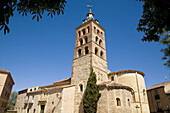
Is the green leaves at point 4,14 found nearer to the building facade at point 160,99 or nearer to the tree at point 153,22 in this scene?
the tree at point 153,22

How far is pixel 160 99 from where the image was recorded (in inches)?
1110

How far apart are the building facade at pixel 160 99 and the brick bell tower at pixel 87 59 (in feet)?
49.5

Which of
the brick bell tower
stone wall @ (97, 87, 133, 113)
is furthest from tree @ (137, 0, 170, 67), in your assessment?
the brick bell tower

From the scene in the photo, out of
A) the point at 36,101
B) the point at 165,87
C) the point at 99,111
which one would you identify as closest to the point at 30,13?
the point at 99,111

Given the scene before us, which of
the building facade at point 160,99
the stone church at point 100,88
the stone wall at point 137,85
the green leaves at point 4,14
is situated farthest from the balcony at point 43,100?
the building facade at point 160,99

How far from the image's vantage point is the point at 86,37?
27.2 metres

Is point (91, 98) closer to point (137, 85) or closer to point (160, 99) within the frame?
point (137, 85)

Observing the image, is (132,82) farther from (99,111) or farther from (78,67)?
(78,67)

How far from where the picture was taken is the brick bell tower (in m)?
21.3

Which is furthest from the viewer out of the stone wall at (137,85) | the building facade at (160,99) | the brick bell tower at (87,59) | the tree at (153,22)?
the building facade at (160,99)

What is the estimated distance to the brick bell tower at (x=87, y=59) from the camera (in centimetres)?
2130

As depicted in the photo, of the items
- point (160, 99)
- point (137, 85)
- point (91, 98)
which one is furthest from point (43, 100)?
point (160, 99)

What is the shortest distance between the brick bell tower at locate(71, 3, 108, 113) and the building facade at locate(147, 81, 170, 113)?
15092mm

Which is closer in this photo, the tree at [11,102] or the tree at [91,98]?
the tree at [91,98]
